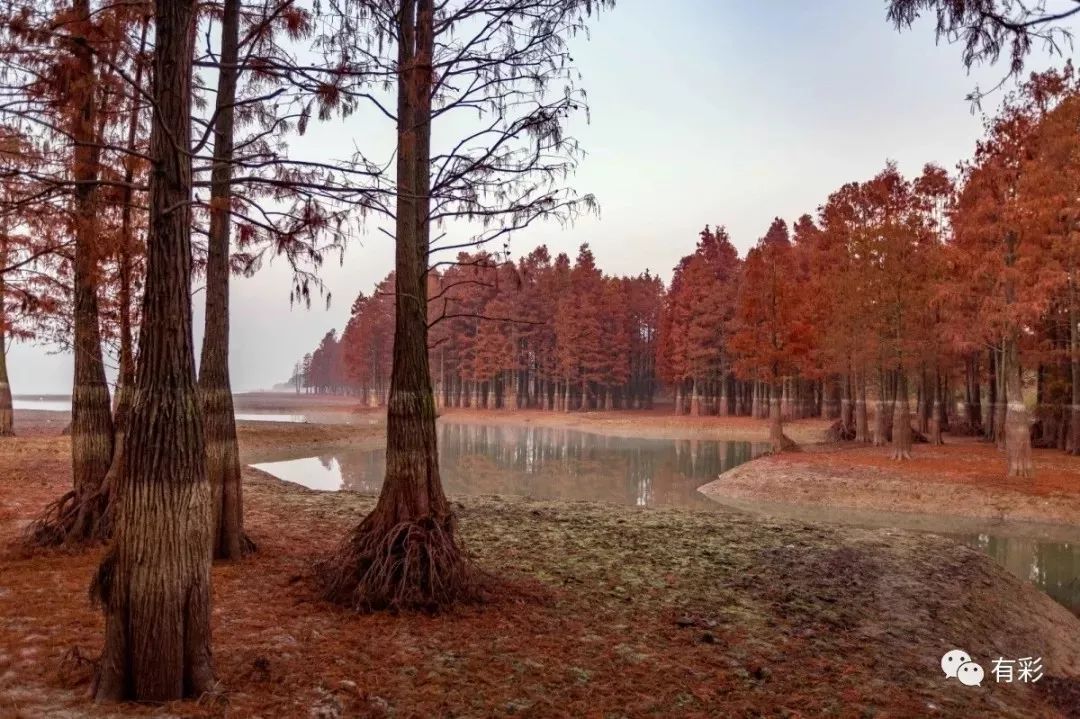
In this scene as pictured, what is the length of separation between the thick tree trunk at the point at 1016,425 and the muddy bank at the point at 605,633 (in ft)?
35.6

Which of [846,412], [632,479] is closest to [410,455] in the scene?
[632,479]

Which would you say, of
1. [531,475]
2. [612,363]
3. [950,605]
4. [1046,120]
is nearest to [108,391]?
[950,605]

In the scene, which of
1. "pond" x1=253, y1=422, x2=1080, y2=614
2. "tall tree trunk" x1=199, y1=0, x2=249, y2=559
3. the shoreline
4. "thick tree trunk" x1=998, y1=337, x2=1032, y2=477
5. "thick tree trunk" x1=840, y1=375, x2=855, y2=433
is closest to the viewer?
"tall tree trunk" x1=199, y1=0, x2=249, y2=559

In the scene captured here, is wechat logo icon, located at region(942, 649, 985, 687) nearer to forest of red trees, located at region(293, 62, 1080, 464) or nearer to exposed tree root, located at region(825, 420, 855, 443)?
forest of red trees, located at region(293, 62, 1080, 464)

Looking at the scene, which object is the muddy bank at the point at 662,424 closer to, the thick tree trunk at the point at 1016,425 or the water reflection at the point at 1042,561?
the thick tree trunk at the point at 1016,425

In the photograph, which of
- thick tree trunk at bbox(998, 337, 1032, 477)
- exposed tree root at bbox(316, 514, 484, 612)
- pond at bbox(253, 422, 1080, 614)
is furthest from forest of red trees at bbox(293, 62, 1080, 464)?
pond at bbox(253, 422, 1080, 614)

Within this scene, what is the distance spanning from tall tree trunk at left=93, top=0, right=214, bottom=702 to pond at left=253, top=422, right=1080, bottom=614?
38.5 ft

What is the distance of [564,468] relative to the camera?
2661 cm

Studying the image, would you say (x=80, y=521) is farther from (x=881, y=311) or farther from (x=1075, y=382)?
(x=1075, y=382)

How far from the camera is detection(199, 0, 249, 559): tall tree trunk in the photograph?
25.7 feet

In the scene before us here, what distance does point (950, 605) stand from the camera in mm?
8117

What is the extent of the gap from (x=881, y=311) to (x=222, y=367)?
947 inches

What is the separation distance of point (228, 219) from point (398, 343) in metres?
2.72

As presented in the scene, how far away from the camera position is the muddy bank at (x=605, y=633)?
456 centimetres
